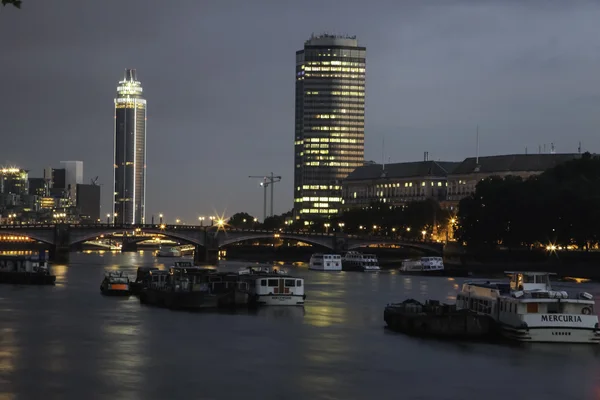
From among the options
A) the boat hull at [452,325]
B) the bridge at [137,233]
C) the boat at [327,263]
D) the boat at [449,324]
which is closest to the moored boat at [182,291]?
the boat at [449,324]

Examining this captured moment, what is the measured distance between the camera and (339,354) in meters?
62.9

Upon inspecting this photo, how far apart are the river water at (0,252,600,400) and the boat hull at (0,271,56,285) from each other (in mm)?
31592

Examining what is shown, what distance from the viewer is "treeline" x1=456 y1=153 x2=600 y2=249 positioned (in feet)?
527

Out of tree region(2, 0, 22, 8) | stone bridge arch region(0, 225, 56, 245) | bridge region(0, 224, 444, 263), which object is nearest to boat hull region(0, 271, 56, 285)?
bridge region(0, 224, 444, 263)

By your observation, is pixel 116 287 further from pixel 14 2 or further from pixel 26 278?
pixel 14 2

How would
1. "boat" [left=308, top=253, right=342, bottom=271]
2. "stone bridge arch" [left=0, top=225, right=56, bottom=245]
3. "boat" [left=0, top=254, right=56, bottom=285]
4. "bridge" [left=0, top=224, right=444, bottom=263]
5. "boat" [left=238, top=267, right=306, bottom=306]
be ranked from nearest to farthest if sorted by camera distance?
"boat" [left=238, top=267, right=306, bottom=306] < "boat" [left=0, top=254, right=56, bottom=285] < "boat" [left=308, top=253, right=342, bottom=271] < "stone bridge arch" [left=0, top=225, right=56, bottom=245] < "bridge" [left=0, top=224, right=444, bottom=263]

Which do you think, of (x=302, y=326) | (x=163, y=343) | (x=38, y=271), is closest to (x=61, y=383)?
(x=163, y=343)

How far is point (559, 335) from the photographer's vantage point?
65.4 meters

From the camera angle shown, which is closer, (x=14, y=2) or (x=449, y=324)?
(x=14, y=2)

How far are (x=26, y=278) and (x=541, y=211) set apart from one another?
254ft

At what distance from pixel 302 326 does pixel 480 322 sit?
12.5m

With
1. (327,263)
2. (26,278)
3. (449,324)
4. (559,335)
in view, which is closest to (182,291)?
(449,324)

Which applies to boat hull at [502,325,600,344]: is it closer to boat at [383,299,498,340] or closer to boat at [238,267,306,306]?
boat at [383,299,498,340]

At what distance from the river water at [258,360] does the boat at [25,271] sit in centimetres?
3187
